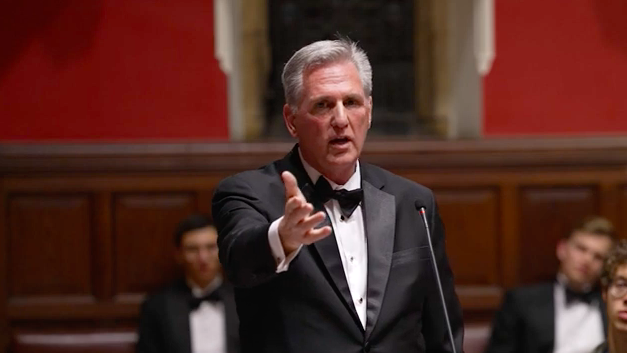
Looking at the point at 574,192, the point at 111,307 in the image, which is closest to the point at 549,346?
the point at 574,192

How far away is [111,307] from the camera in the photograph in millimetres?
4672

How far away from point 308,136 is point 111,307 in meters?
2.88

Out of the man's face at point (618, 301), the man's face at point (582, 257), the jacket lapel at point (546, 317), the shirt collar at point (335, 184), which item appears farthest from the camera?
the jacket lapel at point (546, 317)

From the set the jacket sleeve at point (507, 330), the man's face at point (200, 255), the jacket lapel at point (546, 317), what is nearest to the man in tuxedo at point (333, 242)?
the man's face at point (200, 255)

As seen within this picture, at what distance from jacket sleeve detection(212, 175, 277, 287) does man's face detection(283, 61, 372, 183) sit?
0.18 meters

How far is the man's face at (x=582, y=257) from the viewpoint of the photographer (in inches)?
173

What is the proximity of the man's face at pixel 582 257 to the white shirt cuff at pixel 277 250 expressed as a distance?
112 inches

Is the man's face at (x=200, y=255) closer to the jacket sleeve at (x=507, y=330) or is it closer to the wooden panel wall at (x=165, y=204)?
the wooden panel wall at (x=165, y=204)

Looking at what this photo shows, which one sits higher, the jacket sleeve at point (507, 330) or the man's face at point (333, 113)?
the man's face at point (333, 113)

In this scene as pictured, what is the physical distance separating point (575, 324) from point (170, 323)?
1.90m

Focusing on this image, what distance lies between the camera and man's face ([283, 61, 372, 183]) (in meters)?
2.01

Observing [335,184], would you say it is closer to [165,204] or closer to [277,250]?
[277,250]

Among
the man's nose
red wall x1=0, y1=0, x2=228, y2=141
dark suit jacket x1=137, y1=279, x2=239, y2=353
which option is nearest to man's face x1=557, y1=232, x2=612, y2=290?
dark suit jacket x1=137, y1=279, x2=239, y2=353

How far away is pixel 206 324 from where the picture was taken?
4531 millimetres
